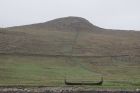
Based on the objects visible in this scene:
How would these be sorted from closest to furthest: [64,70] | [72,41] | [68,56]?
1. [64,70]
2. [68,56]
3. [72,41]

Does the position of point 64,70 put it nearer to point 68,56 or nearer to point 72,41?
point 68,56

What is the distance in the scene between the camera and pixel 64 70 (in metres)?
57.9

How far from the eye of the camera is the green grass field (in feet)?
154

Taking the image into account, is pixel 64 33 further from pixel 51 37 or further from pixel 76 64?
pixel 76 64

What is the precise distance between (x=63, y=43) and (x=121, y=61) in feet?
44.8

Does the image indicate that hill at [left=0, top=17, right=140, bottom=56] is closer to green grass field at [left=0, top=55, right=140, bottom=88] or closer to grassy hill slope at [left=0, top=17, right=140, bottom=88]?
grassy hill slope at [left=0, top=17, right=140, bottom=88]

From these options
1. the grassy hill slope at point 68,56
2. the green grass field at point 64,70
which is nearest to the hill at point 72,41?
the grassy hill slope at point 68,56

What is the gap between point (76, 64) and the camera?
216ft

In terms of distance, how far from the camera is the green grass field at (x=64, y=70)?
47.1 m

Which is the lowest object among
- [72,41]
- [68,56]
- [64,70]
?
[68,56]

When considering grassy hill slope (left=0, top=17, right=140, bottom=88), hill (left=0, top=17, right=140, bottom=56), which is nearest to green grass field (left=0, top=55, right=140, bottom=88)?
grassy hill slope (left=0, top=17, right=140, bottom=88)

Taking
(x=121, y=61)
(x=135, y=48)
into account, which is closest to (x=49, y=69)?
(x=121, y=61)

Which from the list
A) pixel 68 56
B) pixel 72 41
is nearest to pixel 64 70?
pixel 68 56

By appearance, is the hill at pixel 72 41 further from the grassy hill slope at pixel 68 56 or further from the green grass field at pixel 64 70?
the green grass field at pixel 64 70
